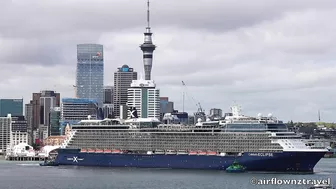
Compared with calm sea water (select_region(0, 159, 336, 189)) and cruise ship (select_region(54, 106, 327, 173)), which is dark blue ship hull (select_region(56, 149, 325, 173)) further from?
calm sea water (select_region(0, 159, 336, 189))

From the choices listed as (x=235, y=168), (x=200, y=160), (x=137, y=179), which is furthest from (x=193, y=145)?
(x=137, y=179)

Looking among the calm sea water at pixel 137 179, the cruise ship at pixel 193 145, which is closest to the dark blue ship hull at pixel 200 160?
the cruise ship at pixel 193 145

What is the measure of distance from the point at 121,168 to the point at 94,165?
27.0 ft

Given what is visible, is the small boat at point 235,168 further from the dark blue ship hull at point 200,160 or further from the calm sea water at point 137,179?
the calm sea water at point 137,179

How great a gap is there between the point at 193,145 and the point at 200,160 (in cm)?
419

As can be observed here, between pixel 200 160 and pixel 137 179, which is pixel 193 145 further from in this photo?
pixel 137 179

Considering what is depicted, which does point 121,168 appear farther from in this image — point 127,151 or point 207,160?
point 207,160

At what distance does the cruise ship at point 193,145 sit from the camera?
441ft

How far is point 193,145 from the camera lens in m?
145

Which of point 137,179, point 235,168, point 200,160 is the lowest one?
point 137,179

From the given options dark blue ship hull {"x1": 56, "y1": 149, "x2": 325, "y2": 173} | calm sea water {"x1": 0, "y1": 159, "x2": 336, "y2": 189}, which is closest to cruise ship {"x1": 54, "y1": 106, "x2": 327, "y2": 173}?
dark blue ship hull {"x1": 56, "y1": 149, "x2": 325, "y2": 173}

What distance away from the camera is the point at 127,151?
154 m

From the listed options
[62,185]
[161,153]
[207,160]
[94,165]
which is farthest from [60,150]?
[62,185]

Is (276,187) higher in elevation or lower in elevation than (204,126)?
lower
